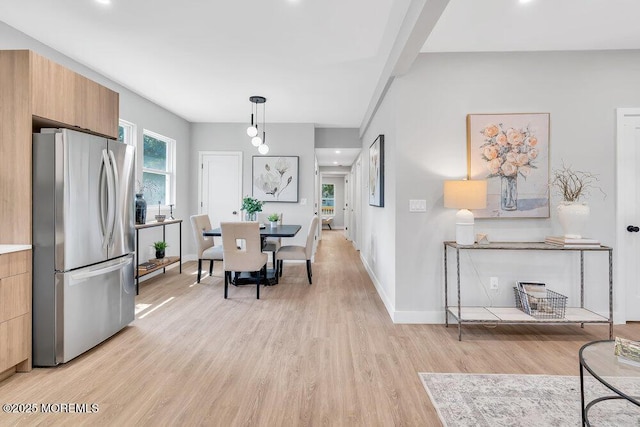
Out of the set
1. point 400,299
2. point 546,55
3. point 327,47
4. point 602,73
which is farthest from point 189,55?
point 602,73

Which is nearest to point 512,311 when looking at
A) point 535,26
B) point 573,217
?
point 573,217

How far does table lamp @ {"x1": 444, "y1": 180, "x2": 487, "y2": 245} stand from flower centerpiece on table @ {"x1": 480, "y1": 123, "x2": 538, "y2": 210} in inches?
16.0

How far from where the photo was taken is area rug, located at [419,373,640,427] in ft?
5.49

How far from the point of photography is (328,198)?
43.2ft

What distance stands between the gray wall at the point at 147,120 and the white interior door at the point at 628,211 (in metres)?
5.48

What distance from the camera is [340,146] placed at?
640cm

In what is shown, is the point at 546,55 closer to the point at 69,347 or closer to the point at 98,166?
the point at 98,166

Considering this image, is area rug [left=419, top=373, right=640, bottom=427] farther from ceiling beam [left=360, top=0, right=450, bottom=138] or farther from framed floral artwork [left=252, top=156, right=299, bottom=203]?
framed floral artwork [left=252, top=156, right=299, bottom=203]

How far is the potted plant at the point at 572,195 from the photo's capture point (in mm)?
2658

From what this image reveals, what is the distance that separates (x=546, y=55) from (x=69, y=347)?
184 inches

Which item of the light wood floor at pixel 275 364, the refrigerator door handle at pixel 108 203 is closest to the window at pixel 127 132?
the refrigerator door handle at pixel 108 203

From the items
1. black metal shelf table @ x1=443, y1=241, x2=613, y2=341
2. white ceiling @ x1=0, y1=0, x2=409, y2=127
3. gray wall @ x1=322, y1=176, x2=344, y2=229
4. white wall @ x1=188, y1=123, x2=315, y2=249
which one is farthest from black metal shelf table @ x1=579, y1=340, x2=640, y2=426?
gray wall @ x1=322, y1=176, x2=344, y2=229

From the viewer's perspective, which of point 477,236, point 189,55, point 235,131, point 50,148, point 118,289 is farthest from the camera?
point 235,131

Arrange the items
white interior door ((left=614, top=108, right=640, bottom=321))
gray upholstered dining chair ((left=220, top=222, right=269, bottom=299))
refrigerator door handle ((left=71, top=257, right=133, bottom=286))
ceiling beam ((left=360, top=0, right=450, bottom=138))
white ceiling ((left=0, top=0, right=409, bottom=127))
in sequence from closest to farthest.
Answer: ceiling beam ((left=360, top=0, right=450, bottom=138)), refrigerator door handle ((left=71, top=257, right=133, bottom=286)), white ceiling ((left=0, top=0, right=409, bottom=127)), white interior door ((left=614, top=108, right=640, bottom=321)), gray upholstered dining chair ((left=220, top=222, right=269, bottom=299))
